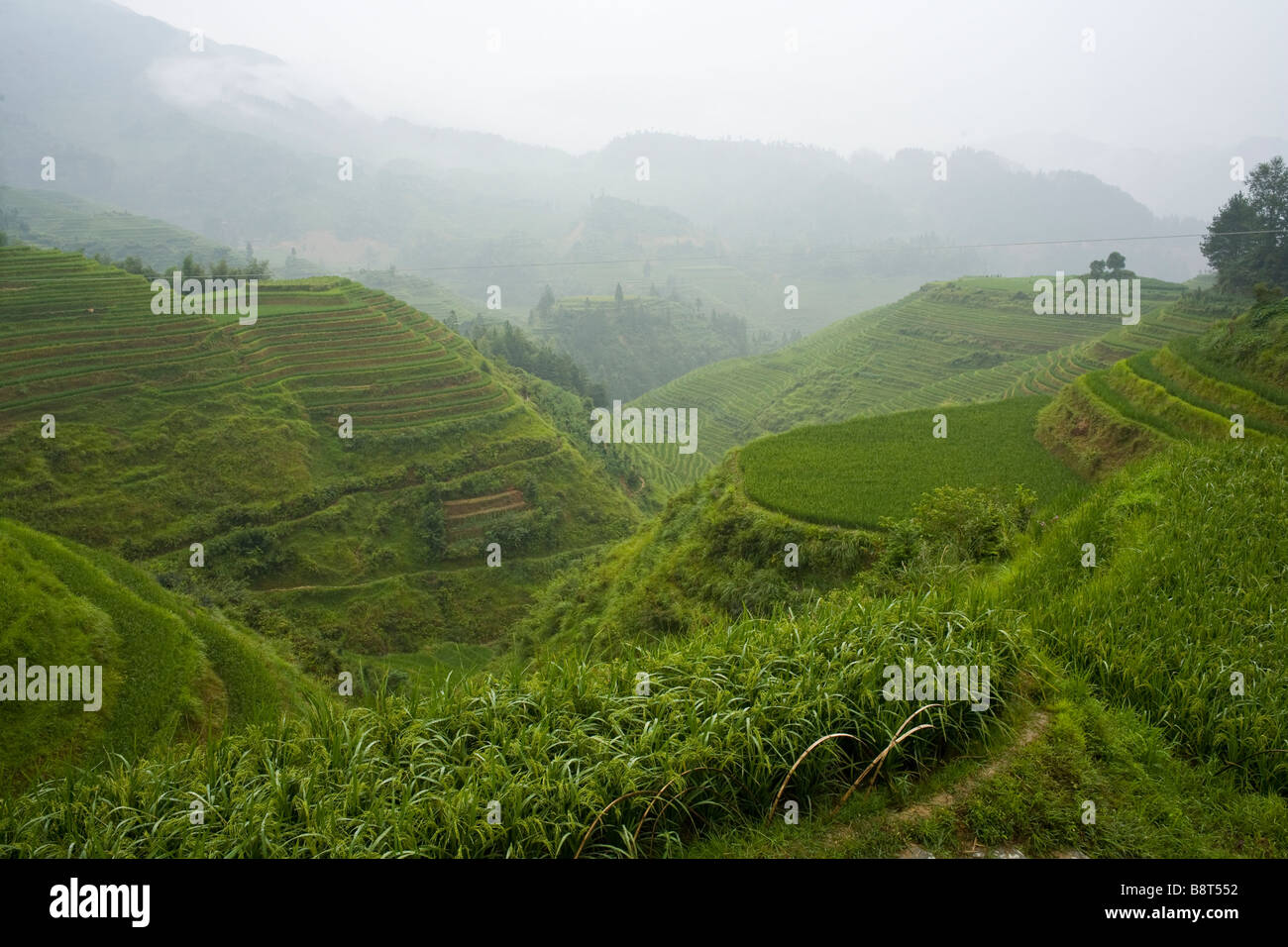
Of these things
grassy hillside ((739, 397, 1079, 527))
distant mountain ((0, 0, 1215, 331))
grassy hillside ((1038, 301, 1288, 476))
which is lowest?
grassy hillside ((739, 397, 1079, 527))

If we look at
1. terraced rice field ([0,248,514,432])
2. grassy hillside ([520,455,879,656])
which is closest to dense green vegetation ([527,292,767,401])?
terraced rice field ([0,248,514,432])

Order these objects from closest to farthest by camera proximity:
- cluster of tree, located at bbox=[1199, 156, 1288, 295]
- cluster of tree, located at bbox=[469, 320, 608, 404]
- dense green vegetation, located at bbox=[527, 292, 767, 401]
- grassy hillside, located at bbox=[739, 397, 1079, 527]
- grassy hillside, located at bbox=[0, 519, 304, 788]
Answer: grassy hillside, located at bbox=[0, 519, 304, 788] → grassy hillside, located at bbox=[739, 397, 1079, 527] → cluster of tree, located at bbox=[1199, 156, 1288, 295] → cluster of tree, located at bbox=[469, 320, 608, 404] → dense green vegetation, located at bbox=[527, 292, 767, 401]

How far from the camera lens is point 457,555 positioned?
2680 centimetres

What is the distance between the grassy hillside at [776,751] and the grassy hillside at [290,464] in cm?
1539

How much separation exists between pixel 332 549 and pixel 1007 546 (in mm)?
22689

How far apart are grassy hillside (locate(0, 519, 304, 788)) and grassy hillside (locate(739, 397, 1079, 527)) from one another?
9929mm

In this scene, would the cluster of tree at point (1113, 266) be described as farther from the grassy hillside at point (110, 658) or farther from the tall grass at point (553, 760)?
the grassy hillside at point (110, 658)

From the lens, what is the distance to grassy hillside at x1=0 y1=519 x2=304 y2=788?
9633 mm

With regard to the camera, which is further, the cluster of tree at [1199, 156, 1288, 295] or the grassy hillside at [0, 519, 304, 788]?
the cluster of tree at [1199, 156, 1288, 295]

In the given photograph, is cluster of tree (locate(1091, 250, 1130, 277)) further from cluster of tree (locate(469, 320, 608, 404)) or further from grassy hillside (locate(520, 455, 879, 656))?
grassy hillside (locate(520, 455, 879, 656))

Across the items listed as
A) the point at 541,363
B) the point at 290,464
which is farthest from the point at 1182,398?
the point at 541,363

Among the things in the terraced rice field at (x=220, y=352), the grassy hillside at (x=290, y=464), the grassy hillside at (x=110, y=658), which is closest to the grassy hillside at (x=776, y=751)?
the grassy hillside at (x=110, y=658)
